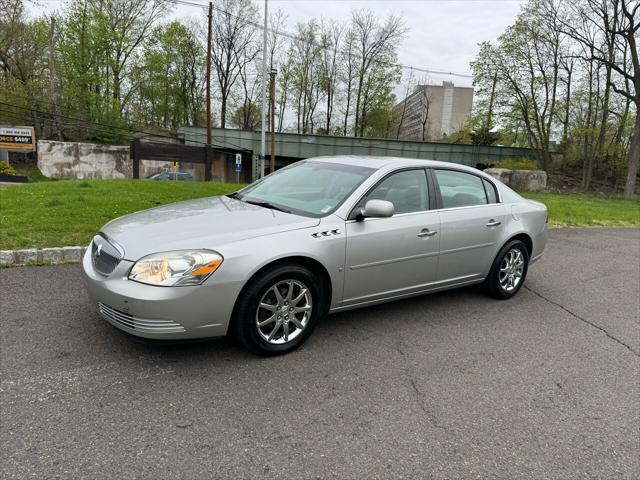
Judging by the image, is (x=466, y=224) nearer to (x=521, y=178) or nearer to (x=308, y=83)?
(x=521, y=178)

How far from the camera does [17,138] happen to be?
1017 inches

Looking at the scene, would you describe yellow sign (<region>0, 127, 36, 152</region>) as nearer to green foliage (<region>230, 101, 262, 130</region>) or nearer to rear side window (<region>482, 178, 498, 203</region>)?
green foliage (<region>230, 101, 262, 130</region>)

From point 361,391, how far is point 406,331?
3.82 feet

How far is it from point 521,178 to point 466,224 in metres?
23.7

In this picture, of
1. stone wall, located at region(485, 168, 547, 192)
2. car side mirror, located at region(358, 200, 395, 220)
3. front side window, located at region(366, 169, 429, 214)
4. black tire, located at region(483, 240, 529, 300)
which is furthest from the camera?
stone wall, located at region(485, 168, 547, 192)

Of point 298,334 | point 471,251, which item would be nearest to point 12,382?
point 298,334

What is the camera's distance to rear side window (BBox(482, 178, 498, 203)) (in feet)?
16.1

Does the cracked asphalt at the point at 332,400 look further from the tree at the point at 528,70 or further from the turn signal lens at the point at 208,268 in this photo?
the tree at the point at 528,70

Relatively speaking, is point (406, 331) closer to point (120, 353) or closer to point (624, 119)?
point (120, 353)

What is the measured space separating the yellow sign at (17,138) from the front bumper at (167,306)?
28.2m

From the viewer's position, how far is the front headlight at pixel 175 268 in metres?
2.93

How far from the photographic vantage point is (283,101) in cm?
4869

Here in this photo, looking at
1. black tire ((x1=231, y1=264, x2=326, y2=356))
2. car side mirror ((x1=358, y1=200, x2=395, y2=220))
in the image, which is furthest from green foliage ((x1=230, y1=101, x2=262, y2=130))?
black tire ((x1=231, y1=264, x2=326, y2=356))

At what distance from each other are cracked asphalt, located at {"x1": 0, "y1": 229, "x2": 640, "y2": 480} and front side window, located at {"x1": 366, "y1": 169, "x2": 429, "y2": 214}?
3.63 feet
